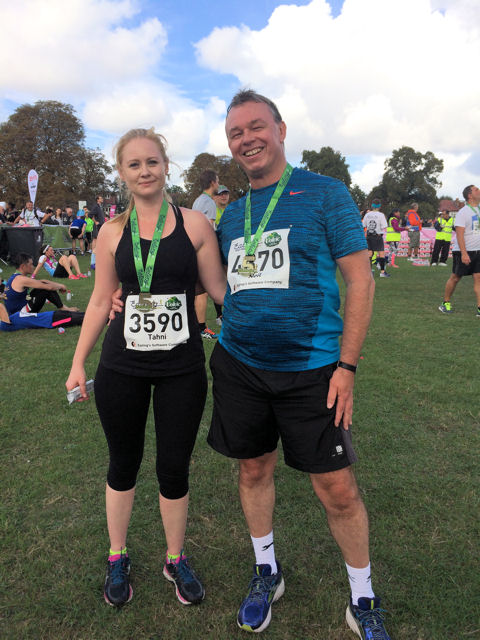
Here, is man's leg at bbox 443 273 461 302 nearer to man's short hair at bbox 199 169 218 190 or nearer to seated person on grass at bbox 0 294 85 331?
man's short hair at bbox 199 169 218 190

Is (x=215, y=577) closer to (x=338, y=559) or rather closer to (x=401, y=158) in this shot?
(x=338, y=559)

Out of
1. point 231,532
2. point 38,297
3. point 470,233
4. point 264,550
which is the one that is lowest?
point 231,532

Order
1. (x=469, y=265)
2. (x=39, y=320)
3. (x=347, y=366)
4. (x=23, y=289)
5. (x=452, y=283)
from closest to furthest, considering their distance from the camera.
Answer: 1. (x=347, y=366)
2. (x=39, y=320)
3. (x=23, y=289)
4. (x=469, y=265)
5. (x=452, y=283)

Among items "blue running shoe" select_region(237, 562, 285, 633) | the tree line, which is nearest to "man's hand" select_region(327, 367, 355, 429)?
"blue running shoe" select_region(237, 562, 285, 633)

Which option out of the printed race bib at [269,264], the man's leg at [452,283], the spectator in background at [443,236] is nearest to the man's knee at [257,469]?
the printed race bib at [269,264]

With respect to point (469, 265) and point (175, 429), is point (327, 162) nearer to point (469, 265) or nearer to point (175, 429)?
point (469, 265)

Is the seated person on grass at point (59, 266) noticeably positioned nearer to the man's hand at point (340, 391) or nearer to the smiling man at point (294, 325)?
the smiling man at point (294, 325)

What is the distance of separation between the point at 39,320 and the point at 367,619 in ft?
21.3

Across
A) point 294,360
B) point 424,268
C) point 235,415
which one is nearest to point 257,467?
Result: point 235,415

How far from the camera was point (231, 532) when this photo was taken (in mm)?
2586

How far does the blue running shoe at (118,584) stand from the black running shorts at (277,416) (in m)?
0.79

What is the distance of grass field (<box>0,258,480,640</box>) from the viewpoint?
2.03m

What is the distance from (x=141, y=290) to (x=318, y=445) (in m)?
0.99

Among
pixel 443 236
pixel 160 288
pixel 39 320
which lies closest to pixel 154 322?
pixel 160 288
